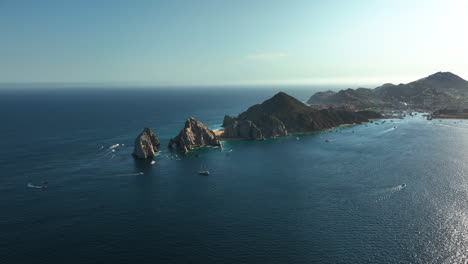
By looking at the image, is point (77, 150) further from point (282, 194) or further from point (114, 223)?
point (282, 194)

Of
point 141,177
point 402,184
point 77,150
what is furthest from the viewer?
point 77,150

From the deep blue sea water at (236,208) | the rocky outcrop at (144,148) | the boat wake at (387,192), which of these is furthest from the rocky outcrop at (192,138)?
the boat wake at (387,192)

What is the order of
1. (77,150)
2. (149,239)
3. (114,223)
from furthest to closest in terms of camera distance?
(77,150), (114,223), (149,239)

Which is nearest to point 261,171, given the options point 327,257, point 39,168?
point 327,257

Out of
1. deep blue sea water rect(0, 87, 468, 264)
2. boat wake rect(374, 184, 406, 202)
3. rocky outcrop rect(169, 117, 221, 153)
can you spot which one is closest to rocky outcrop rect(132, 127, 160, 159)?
deep blue sea water rect(0, 87, 468, 264)

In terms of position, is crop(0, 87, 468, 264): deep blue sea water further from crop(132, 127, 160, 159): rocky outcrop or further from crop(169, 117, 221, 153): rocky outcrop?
crop(169, 117, 221, 153): rocky outcrop

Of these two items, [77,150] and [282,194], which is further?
[77,150]
